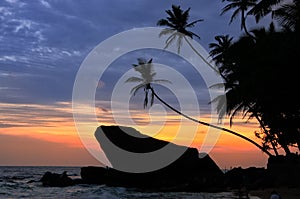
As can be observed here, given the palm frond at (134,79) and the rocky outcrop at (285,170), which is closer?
the rocky outcrop at (285,170)

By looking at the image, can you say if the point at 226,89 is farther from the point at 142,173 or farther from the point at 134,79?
the point at 142,173

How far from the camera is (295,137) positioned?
99.4 ft

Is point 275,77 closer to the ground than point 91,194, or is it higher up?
higher up

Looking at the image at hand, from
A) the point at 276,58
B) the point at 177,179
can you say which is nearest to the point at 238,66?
the point at 276,58

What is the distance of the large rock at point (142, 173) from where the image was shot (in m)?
56.4

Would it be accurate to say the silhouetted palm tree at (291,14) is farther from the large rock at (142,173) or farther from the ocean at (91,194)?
the large rock at (142,173)

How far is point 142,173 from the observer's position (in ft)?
191

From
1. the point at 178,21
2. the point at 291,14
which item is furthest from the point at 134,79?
the point at 291,14

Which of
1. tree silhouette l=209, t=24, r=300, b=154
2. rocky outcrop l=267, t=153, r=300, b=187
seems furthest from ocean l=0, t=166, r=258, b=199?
tree silhouette l=209, t=24, r=300, b=154

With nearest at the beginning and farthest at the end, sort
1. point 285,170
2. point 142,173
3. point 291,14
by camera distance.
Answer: point 291,14 → point 285,170 → point 142,173

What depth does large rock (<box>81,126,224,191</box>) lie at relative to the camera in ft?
185

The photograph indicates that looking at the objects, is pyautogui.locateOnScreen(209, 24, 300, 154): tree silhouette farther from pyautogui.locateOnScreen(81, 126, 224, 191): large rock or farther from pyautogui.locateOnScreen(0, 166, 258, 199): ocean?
pyautogui.locateOnScreen(81, 126, 224, 191): large rock

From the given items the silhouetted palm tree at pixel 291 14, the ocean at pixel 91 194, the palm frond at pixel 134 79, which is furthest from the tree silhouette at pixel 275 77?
the palm frond at pixel 134 79

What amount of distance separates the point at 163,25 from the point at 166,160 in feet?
80.6
